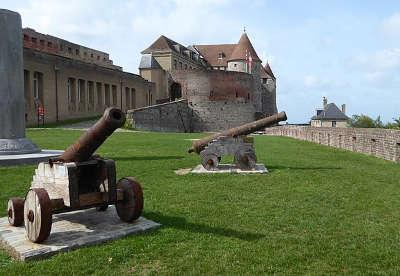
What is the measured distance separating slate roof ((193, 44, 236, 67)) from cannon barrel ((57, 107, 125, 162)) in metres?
70.1

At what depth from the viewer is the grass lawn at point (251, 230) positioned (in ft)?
14.4

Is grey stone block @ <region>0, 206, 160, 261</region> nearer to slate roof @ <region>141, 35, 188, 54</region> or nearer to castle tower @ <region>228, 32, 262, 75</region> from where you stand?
slate roof @ <region>141, 35, 188, 54</region>

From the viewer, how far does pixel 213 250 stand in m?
4.81

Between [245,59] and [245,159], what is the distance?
57579 millimetres

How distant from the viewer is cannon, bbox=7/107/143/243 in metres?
4.86

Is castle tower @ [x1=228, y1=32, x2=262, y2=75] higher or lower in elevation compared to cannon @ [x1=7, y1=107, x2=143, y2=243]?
higher

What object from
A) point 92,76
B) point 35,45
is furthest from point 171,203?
point 35,45

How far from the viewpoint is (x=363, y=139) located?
64.2 feet

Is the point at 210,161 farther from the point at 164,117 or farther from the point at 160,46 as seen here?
the point at 160,46

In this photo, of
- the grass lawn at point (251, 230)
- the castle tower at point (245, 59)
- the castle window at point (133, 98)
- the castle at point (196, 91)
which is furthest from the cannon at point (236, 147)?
the castle tower at point (245, 59)

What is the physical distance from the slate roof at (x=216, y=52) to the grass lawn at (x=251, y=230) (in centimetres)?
6659

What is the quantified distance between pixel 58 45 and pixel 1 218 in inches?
1672

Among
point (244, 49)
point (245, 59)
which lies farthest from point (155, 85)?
point (244, 49)

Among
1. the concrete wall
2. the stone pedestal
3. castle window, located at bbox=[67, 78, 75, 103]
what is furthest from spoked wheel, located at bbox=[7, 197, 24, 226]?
castle window, located at bbox=[67, 78, 75, 103]
